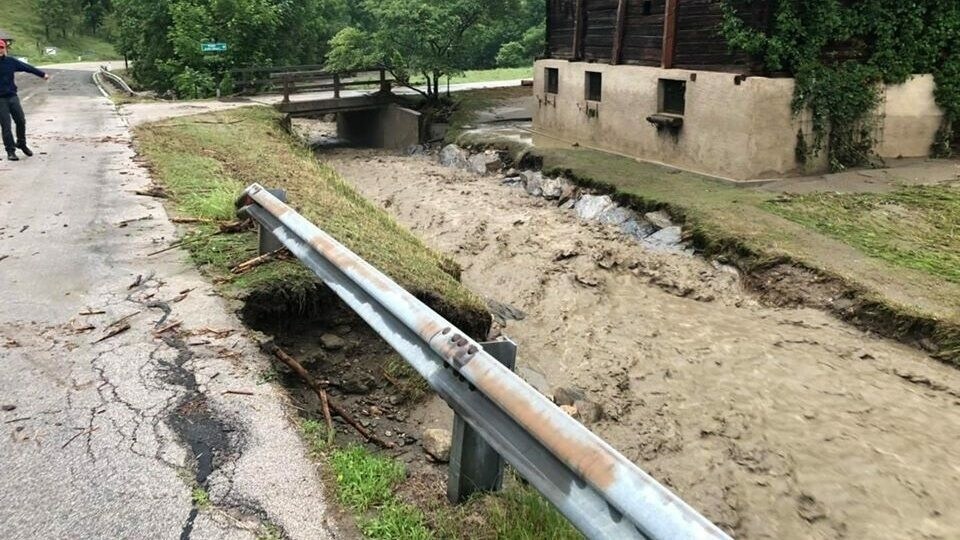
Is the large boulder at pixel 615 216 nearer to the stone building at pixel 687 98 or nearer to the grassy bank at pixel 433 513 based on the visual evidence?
the stone building at pixel 687 98

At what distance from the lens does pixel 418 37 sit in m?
22.7

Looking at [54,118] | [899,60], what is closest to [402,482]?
[899,60]

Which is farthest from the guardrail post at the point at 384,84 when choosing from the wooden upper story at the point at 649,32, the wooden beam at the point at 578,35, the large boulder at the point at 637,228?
the large boulder at the point at 637,228

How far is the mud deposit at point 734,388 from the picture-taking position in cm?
563

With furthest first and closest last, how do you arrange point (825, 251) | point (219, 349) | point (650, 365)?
point (825, 251) → point (650, 365) → point (219, 349)

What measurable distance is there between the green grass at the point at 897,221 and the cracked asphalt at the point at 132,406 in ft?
27.1

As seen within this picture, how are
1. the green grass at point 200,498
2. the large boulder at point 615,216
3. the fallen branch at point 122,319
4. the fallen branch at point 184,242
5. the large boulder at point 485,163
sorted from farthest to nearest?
1. the large boulder at point 485,163
2. the large boulder at point 615,216
3. the fallen branch at point 184,242
4. the fallen branch at point 122,319
5. the green grass at point 200,498

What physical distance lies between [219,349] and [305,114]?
20.1 metres

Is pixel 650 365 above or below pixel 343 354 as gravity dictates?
below

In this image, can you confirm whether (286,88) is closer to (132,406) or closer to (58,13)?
(132,406)

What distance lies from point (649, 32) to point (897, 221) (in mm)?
7384

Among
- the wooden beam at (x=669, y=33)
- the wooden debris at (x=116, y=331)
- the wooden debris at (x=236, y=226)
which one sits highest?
the wooden beam at (x=669, y=33)

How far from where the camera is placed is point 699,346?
8.57m

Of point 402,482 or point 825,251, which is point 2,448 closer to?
point 402,482
